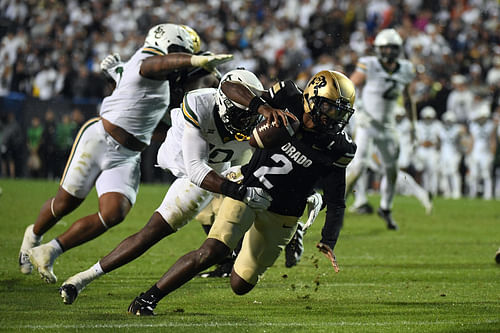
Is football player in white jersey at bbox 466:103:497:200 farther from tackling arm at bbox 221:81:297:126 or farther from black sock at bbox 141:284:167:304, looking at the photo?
black sock at bbox 141:284:167:304

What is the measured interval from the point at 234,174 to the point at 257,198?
742mm

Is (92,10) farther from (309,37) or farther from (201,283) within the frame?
(201,283)

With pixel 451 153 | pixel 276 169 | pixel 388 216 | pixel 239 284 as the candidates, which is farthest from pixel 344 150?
pixel 451 153

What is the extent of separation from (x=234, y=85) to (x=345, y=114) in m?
0.72

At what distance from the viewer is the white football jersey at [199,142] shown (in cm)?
531

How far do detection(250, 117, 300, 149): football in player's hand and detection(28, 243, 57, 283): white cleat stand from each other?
197 centimetres

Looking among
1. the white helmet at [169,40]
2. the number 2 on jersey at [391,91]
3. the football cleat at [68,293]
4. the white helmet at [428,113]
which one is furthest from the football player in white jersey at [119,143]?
the white helmet at [428,113]

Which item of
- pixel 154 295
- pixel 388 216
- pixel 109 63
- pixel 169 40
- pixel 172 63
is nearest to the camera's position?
pixel 154 295

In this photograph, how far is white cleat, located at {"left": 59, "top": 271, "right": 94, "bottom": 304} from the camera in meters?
5.39

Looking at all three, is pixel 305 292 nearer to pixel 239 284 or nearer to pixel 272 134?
pixel 239 284

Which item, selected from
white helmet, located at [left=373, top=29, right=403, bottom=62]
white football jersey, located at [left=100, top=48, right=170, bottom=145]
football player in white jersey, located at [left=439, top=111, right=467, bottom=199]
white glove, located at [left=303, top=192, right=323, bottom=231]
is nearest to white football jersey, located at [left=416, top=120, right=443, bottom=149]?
football player in white jersey, located at [left=439, top=111, right=467, bottom=199]

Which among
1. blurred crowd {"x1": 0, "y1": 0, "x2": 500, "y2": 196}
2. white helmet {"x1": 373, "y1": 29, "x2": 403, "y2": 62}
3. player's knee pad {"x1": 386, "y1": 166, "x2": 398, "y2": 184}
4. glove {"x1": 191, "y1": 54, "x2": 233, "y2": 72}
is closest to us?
glove {"x1": 191, "y1": 54, "x2": 233, "y2": 72}

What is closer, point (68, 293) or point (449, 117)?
point (68, 293)

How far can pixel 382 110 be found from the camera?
11.1 metres
